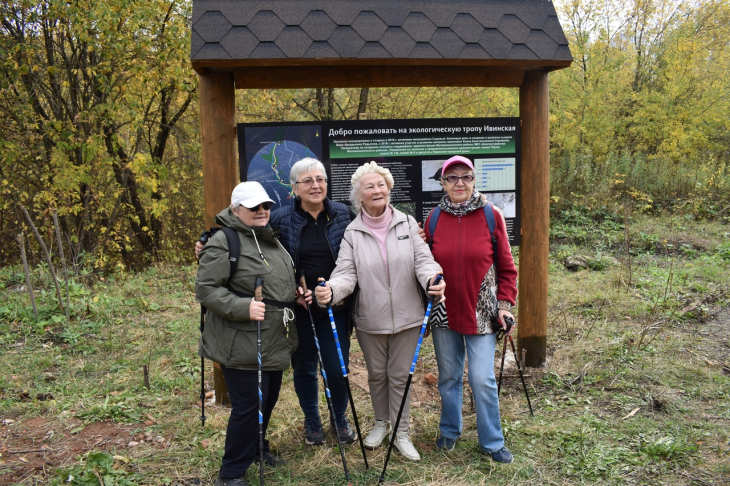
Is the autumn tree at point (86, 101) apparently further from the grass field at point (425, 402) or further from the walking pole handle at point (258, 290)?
the walking pole handle at point (258, 290)

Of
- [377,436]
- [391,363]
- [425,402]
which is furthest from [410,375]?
[425,402]

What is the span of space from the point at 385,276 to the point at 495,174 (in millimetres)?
1695

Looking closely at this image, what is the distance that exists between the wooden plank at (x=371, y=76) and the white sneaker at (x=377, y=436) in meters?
2.51

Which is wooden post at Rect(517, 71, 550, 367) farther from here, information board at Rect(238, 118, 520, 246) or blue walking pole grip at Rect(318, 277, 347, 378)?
blue walking pole grip at Rect(318, 277, 347, 378)

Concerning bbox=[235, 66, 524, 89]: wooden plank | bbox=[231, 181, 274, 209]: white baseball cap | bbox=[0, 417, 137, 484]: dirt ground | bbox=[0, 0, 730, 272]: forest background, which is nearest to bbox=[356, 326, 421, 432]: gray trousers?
bbox=[231, 181, 274, 209]: white baseball cap

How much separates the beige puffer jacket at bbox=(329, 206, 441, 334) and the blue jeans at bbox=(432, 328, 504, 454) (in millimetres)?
305

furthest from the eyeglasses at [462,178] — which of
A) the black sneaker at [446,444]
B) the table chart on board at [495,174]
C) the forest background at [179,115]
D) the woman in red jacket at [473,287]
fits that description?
the forest background at [179,115]

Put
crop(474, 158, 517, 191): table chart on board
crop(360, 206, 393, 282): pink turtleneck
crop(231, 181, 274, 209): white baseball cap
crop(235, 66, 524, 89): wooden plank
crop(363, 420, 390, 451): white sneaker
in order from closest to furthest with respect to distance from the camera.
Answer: crop(231, 181, 274, 209): white baseball cap
crop(360, 206, 393, 282): pink turtleneck
crop(363, 420, 390, 451): white sneaker
crop(235, 66, 524, 89): wooden plank
crop(474, 158, 517, 191): table chart on board

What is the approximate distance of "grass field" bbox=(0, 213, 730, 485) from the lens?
10.9 ft

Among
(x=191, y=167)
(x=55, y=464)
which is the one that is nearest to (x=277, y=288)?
(x=55, y=464)

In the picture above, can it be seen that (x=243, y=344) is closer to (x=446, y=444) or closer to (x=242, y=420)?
(x=242, y=420)

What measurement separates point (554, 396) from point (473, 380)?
138cm

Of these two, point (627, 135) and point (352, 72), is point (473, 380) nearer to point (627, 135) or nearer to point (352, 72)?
point (352, 72)

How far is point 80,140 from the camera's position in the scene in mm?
9445
